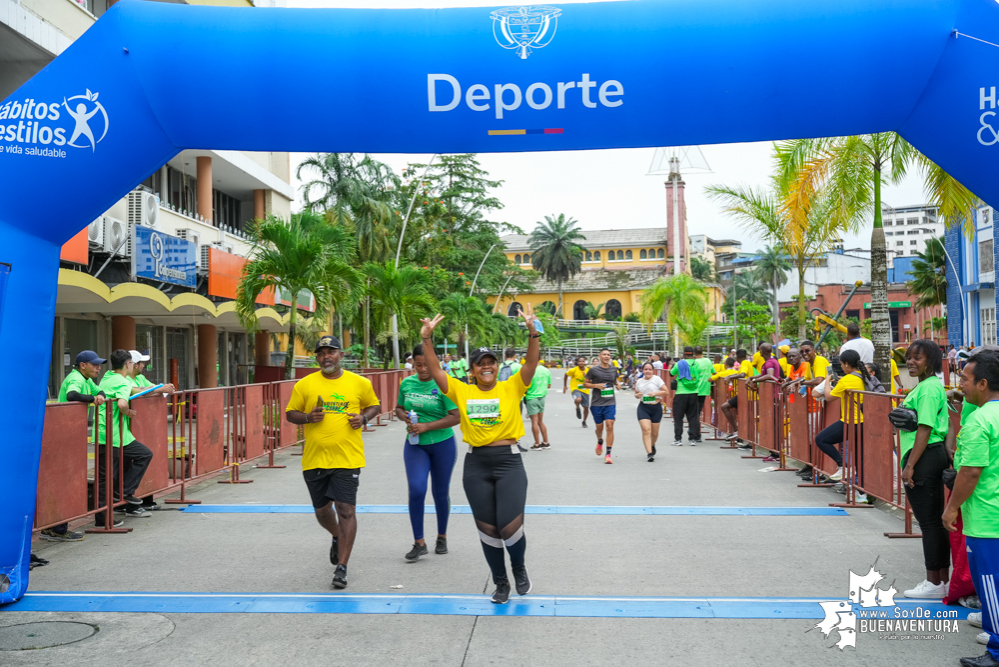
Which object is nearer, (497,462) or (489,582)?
(497,462)

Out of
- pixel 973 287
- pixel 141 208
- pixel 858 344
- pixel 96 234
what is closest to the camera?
pixel 858 344

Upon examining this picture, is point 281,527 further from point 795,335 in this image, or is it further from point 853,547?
point 795,335

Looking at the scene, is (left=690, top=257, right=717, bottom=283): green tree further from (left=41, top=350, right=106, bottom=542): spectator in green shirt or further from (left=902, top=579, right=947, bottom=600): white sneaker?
(left=902, top=579, right=947, bottom=600): white sneaker

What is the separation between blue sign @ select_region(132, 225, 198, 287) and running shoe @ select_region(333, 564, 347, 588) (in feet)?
44.8

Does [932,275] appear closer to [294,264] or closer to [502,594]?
[294,264]

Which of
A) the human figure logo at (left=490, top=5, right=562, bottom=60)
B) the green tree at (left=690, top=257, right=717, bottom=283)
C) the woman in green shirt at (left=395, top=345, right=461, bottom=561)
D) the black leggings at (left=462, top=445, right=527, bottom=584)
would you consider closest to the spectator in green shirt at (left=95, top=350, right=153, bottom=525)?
the woman in green shirt at (left=395, top=345, right=461, bottom=561)

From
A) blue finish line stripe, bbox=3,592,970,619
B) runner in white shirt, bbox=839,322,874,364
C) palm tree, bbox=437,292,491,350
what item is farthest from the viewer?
palm tree, bbox=437,292,491,350

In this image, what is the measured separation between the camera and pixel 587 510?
9.48m

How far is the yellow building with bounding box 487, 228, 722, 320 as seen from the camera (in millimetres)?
97562

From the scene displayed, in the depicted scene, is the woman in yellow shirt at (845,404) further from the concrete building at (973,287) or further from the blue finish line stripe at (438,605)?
the concrete building at (973,287)

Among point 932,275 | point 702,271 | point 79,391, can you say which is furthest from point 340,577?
point 702,271

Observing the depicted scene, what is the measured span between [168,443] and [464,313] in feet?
106

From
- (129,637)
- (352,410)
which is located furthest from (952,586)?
(129,637)

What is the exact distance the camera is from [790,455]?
40.8ft
